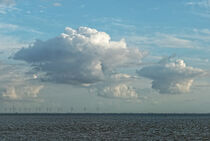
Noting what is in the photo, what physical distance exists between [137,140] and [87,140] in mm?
13484

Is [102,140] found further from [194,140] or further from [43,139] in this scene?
[194,140]

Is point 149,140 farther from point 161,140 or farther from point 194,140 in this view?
point 194,140

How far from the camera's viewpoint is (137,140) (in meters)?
89.8

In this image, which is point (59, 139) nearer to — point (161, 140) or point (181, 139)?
point (161, 140)

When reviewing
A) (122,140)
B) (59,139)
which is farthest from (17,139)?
(122,140)

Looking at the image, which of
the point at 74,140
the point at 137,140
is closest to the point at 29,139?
the point at 74,140

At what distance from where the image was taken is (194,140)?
297ft

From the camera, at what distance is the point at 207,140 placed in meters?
90.2

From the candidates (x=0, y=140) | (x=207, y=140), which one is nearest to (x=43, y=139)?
(x=0, y=140)

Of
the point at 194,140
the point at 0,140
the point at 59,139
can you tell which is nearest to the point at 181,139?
the point at 194,140

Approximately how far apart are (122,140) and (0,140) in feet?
108

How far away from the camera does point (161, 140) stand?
3533 inches

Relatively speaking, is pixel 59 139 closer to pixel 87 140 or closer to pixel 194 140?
pixel 87 140

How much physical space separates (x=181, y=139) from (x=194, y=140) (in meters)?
3.82
